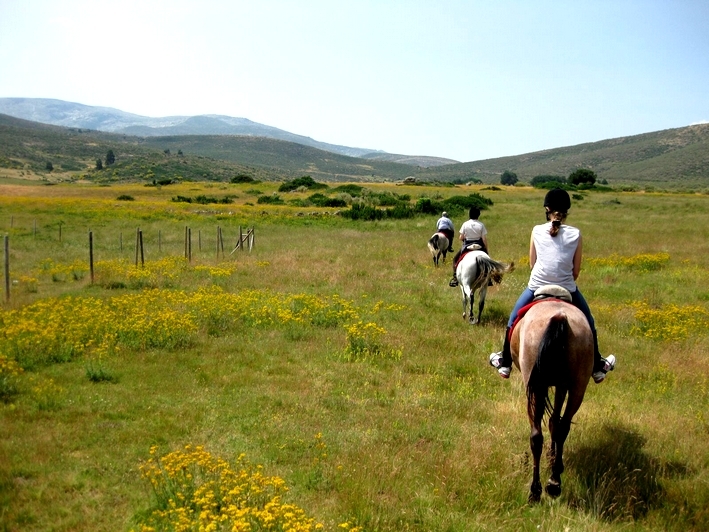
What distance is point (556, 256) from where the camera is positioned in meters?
6.19

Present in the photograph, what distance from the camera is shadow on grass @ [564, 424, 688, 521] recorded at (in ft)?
16.9

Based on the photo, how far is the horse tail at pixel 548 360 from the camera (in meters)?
5.21

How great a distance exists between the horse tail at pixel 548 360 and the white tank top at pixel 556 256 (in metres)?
1.03

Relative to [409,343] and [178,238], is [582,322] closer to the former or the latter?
[409,343]

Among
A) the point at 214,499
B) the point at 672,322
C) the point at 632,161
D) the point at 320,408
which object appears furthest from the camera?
the point at 632,161

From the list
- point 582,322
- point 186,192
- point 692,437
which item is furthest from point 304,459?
point 186,192

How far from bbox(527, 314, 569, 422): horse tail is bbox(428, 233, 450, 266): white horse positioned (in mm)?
14344

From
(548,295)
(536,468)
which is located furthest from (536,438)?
(548,295)

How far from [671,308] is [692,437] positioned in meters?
7.34

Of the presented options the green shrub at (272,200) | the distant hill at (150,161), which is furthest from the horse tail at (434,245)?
the distant hill at (150,161)

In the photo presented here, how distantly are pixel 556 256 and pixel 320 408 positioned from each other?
3.67m

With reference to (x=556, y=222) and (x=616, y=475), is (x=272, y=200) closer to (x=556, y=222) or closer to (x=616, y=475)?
(x=556, y=222)

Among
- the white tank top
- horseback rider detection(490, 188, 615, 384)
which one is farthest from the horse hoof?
the white tank top

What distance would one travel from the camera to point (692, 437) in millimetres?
6441
